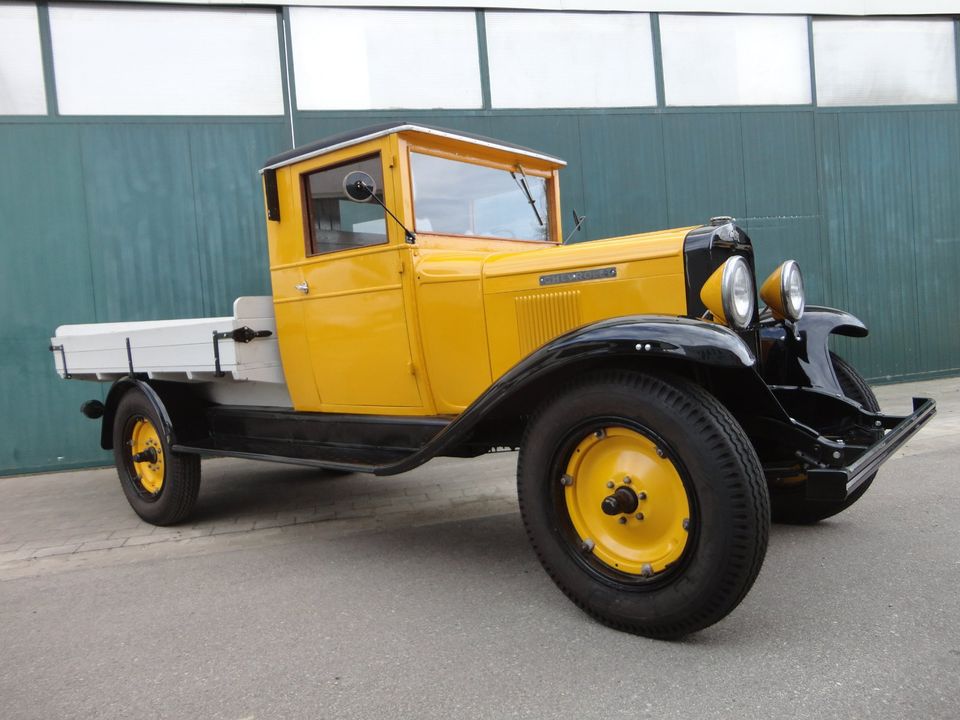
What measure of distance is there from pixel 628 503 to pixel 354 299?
1.82 m

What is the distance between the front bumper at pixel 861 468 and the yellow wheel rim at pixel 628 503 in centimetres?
42

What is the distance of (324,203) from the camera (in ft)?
12.4

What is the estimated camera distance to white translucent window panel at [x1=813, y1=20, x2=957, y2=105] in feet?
25.6

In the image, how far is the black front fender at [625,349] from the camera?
2268mm

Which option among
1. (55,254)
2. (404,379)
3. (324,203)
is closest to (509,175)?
(324,203)

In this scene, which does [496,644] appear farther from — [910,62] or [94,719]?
[910,62]

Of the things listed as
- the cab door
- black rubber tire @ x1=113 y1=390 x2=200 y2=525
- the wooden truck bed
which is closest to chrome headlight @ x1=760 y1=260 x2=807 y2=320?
the cab door

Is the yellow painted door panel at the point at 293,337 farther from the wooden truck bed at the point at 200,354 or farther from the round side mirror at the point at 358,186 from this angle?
the round side mirror at the point at 358,186

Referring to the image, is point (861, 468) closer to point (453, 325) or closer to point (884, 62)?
point (453, 325)

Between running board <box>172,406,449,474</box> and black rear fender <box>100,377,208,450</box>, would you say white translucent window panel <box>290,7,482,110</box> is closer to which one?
black rear fender <box>100,377,208,450</box>

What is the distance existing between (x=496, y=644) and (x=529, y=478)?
1.97 feet

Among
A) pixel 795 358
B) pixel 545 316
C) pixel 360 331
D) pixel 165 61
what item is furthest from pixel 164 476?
pixel 165 61

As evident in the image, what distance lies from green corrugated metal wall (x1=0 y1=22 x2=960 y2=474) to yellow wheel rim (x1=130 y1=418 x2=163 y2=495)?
1998mm

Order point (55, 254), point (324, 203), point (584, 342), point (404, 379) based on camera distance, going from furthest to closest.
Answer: point (55, 254), point (324, 203), point (404, 379), point (584, 342)
